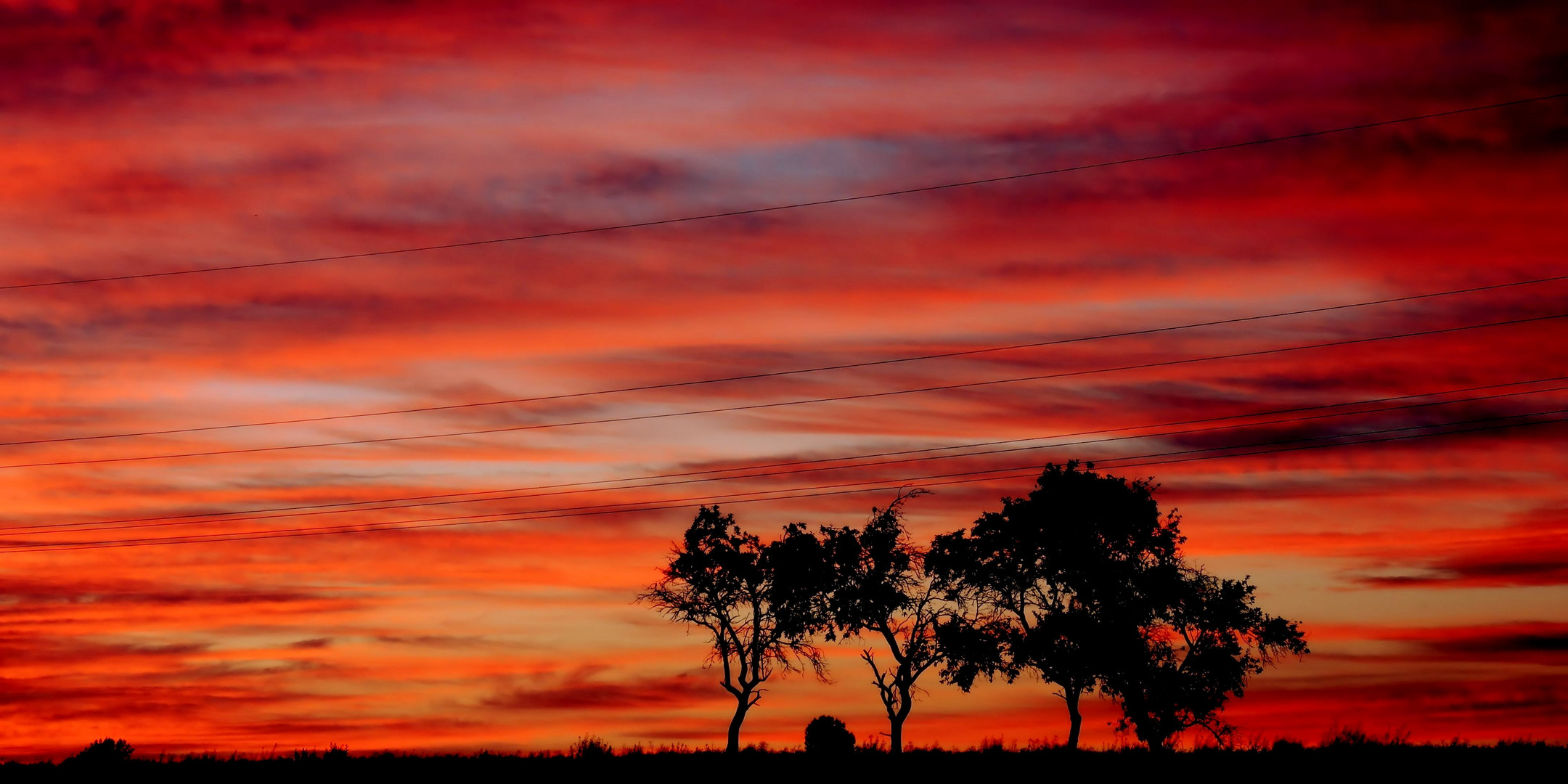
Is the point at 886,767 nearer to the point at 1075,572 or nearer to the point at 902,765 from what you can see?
the point at 902,765

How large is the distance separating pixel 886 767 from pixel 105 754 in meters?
28.7

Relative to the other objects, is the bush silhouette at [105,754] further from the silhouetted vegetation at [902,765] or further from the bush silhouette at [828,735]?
the bush silhouette at [828,735]

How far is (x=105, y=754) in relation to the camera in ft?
171

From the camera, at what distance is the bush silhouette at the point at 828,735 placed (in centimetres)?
6403

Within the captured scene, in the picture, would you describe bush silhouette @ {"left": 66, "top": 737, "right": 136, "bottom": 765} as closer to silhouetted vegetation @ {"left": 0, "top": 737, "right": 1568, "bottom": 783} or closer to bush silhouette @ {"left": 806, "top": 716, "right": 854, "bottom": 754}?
silhouetted vegetation @ {"left": 0, "top": 737, "right": 1568, "bottom": 783}

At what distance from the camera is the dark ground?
41875 millimetres

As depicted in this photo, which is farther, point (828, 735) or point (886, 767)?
point (828, 735)

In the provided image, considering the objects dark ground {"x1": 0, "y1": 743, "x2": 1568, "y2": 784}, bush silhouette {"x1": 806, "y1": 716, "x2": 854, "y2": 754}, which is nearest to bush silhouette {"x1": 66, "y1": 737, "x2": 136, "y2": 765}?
dark ground {"x1": 0, "y1": 743, "x2": 1568, "y2": 784}

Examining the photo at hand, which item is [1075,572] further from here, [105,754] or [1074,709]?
[105,754]

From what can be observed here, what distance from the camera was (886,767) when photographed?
46125 millimetres

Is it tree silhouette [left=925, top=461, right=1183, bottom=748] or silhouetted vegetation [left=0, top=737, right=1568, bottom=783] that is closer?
silhouetted vegetation [left=0, top=737, right=1568, bottom=783]

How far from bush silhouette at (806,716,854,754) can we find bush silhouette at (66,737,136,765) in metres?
27.4

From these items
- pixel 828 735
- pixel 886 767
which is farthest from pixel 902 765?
pixel 828 735

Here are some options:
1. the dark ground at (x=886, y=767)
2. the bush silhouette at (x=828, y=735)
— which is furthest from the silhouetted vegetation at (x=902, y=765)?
the bush silhouette at (x=828, y=735)
